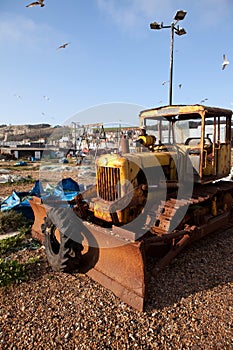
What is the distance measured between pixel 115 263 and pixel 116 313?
741mm

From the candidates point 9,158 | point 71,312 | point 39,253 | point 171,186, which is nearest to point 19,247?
point 39,253

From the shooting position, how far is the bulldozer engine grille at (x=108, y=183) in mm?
4608

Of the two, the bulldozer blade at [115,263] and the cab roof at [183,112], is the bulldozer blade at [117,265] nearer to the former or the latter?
the bulldozer blade at [115,263]

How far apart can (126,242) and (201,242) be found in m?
2.72

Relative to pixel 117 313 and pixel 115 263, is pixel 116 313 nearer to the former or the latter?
pixel 117 313

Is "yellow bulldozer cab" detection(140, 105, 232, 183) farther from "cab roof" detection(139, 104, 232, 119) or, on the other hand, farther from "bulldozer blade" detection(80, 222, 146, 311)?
"bulldozer blade" detection(80, 222, 146, 311)

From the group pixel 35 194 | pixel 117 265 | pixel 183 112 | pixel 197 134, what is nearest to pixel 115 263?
pixel 117 265

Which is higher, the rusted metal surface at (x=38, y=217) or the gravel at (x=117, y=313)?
the rusted metal surface at (x=38, y=217)

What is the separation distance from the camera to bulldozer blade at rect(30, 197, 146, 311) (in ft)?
11.6

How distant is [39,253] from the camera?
5082mm

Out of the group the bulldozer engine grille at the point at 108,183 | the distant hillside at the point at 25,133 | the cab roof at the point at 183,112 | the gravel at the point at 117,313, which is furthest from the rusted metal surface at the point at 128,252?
the distant hillside at the point at 25,133

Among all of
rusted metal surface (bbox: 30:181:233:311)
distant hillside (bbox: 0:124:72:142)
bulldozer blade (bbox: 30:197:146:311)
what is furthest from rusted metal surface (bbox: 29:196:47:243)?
distant hillside (bbox: 0:124:72:142)

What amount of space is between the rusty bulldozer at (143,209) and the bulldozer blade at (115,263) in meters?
0.01

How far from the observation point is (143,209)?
192 inches
